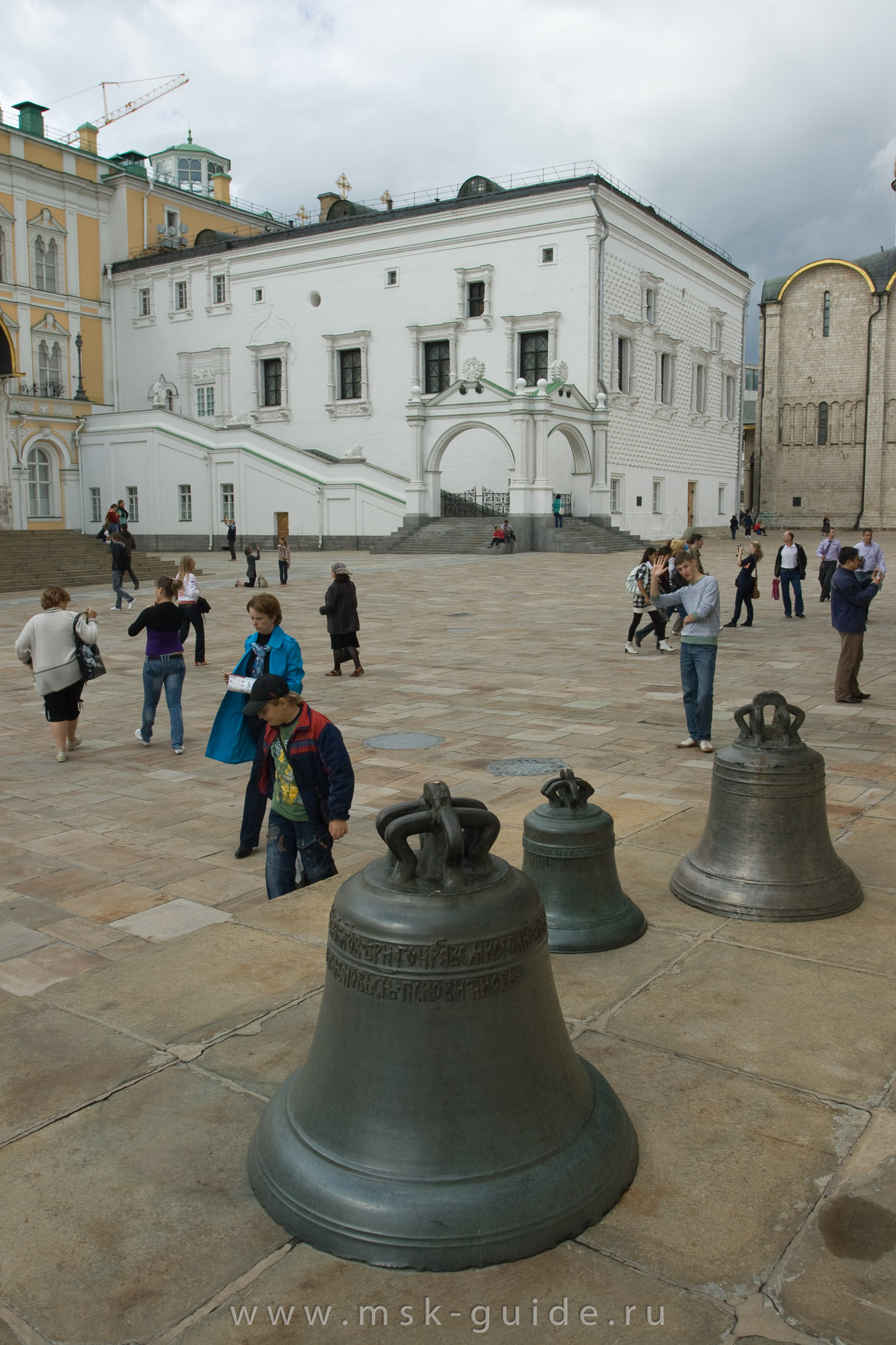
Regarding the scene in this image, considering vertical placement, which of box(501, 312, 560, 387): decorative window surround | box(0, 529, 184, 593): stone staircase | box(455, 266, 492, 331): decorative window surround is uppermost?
box(455, 266, 492, 331): decorative window surround

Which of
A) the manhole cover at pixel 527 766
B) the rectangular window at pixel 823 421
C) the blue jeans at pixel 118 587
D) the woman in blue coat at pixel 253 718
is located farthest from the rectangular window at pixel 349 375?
the woman in blue coat at pixel 253 718

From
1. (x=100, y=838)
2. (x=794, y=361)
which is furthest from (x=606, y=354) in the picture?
(x=100, y=838)

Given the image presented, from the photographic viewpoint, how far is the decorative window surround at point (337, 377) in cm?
4906

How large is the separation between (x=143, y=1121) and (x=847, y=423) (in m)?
63.4

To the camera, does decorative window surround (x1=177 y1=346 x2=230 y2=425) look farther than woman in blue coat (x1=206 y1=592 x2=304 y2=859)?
Yes

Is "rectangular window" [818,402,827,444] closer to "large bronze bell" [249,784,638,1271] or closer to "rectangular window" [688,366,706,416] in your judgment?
"rectangular window" [688,366,706,416]

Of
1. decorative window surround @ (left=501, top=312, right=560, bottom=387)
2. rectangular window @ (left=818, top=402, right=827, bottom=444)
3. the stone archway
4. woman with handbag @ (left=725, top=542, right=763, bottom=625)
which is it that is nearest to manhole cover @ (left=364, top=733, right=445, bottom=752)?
woman with handbag @ (left=725, top=542, right=763, bottom=625)

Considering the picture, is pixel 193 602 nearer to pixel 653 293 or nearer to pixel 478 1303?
pixel 478 1303

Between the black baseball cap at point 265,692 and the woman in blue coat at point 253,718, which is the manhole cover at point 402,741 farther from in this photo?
the black baseball cap at point 265,692

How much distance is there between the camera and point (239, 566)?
3466 centimetres

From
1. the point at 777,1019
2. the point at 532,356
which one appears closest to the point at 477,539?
the point at 532,356

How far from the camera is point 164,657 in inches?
389

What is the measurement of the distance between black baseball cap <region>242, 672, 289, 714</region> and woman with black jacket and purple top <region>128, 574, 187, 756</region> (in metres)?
4.74

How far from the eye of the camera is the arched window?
47.5 m
